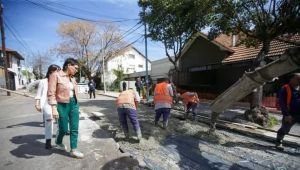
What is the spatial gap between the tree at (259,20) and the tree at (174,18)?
569 mm

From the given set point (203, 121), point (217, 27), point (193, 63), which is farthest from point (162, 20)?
point (193, 63)

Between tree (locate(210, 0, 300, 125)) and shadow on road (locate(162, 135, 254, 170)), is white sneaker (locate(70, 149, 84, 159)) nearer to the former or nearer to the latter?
shadow on road (locate(162, 135, 254, 170))

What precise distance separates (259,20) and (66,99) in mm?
7756

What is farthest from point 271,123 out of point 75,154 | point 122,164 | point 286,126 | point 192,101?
point 75,154

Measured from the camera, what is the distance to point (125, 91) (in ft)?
21.7

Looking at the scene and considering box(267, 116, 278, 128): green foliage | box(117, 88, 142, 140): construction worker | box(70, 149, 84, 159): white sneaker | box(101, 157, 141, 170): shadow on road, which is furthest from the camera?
box(267, 116, 278, 128): green foliage

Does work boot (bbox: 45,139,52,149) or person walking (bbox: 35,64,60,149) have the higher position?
person walking (bbox: 35,64,60,149)

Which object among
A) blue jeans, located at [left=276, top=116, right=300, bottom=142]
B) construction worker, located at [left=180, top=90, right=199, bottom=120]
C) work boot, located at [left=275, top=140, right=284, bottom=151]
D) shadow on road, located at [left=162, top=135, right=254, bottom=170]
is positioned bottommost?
shadow on road, located at [left=162, top=135, right=254, bottom=170]

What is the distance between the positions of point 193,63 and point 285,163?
1760 centimetres

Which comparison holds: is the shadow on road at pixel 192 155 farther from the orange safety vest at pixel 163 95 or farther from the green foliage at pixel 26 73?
the green foliage at pixel 26 73

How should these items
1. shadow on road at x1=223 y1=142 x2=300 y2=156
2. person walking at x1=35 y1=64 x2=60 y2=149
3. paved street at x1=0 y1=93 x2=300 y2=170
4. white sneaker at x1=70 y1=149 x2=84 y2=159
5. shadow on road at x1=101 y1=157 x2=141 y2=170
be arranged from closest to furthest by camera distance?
shadow on road at x1=101 y1=157 x2=141 y2=170, paved street at x1=0 y1=93 x2=300 y2=170, white sneaker at x1=70 y1=149 x2=84 y2=159, person walking at x1=35 y1=64 x2=60 y2=149, shadow on road at x1=223 y1=142 x2=300 y2=156

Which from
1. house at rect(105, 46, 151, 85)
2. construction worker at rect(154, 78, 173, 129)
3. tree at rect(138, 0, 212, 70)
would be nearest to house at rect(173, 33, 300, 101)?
tree at rect(138, 0, 212, 70)

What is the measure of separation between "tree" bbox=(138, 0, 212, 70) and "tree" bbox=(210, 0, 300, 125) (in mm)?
569

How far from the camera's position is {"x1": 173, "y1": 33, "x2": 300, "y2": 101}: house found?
15.1 metres
